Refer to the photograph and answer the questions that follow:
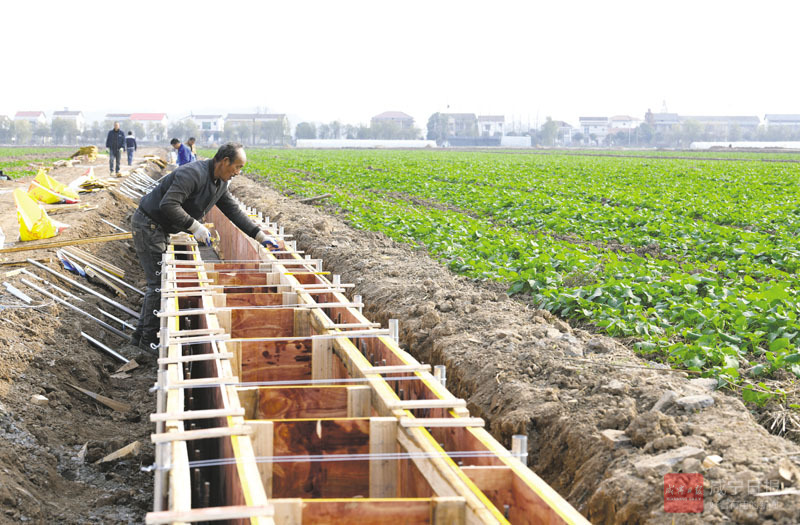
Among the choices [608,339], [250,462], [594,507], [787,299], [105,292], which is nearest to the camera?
[250,462]

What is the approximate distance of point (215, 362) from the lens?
15.7 ft

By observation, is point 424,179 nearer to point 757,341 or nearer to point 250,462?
point 757,341

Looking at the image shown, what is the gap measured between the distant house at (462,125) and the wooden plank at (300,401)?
13632 cm

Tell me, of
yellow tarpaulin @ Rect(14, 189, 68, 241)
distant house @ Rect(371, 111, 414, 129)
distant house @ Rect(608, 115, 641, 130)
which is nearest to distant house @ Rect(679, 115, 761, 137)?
distant house @ Rect(608, 115, 641, 130)

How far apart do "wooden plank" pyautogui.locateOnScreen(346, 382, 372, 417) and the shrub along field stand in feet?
7.52

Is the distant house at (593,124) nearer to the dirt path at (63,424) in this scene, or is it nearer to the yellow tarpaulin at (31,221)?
the yellow tarpaulin at (31,221)

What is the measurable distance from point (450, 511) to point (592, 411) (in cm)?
184

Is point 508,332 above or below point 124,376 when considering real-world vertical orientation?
above

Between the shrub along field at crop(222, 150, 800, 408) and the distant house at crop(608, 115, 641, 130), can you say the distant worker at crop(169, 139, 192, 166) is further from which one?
the distant house at crop(608, 115, 641, 130)

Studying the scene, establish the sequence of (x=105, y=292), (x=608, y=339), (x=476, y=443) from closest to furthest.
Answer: (x=476, y=443), (x=608, y=339), (x=105, y=292)

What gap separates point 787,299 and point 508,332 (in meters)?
2.55

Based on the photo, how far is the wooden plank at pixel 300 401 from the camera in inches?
184

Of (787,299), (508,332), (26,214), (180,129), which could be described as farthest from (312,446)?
(180,129)

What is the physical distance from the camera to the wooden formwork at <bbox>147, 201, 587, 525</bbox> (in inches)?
123
